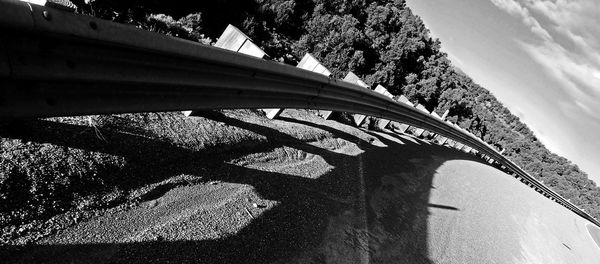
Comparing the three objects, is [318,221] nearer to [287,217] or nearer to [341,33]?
[287,217]

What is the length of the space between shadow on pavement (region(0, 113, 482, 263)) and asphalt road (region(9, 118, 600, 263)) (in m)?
0.01

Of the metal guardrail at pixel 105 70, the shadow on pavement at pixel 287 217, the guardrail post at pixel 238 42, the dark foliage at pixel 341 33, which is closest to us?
the metal guardrail at pixel 105 70

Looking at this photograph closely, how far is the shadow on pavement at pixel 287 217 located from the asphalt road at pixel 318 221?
0.01m

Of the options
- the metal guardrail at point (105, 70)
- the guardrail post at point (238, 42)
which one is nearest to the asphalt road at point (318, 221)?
the metal guardrail at point (105, 70)

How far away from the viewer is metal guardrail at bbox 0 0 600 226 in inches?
66.9

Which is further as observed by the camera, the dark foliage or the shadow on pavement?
the dark foliage

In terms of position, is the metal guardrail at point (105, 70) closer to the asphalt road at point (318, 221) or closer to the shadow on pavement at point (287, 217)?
the shadow on pavement at point (287, 217)

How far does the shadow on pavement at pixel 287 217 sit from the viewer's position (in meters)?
2.17

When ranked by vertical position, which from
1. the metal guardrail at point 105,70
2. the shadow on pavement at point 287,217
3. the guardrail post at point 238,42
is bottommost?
the shadow on pavement at point 287,217

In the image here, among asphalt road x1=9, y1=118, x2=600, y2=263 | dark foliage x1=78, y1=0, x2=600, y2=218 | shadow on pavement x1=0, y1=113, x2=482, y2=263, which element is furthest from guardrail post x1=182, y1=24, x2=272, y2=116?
dark foliage x1=78, y1=0, x2=600, y2=218

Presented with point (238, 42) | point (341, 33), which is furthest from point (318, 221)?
point (341, 33)

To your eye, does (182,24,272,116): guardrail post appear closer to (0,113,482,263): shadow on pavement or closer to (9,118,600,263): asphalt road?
(0,113,482,263): shadow on pavement

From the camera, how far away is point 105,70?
7.00ft

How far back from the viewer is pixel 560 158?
51.9 m
